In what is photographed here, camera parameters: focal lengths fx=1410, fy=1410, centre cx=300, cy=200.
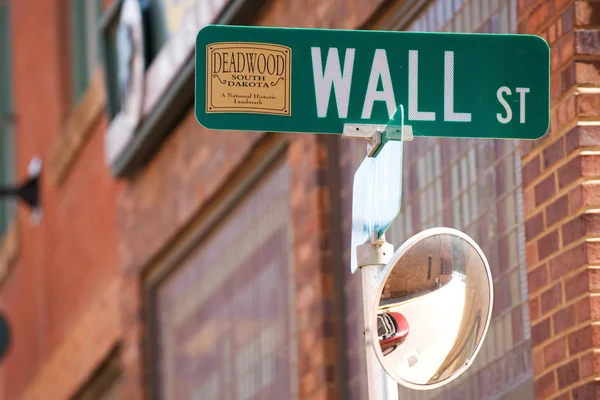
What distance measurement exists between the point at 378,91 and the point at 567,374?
1317mm

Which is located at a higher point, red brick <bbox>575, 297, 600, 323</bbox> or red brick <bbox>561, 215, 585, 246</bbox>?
red brick <bbox>561, 215, 585, 246</bbox>

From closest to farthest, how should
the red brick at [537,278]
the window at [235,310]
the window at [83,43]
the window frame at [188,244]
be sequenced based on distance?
the red brick at [537,278], the window at [235,310], the window frame at [188,244], the window at [83,43]

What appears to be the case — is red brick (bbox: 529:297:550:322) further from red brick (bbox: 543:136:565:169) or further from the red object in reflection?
the red object in reflection

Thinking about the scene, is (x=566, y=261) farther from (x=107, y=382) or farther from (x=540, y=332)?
(x=107, y=382)

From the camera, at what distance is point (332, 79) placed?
4000 mm

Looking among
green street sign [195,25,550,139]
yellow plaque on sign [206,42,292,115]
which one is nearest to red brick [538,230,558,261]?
green street sign [195,25,550,139]

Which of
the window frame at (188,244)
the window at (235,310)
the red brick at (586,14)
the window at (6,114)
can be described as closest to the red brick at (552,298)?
the red brick at (586,14)

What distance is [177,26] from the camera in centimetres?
913

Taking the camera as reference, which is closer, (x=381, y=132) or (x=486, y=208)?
(x=381, y=132)

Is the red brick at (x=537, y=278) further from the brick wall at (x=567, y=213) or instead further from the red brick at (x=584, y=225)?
the red brick at (x=584, y=225)

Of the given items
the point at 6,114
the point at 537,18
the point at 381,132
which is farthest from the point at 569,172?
the point at 6,114

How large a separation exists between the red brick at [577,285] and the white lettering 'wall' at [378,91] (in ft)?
3.46

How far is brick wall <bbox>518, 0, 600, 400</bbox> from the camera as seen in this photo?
15.2 feet

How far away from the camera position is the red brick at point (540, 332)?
4883mm
